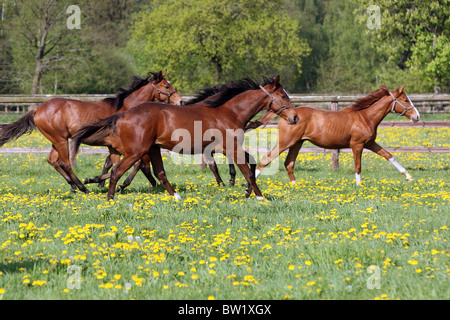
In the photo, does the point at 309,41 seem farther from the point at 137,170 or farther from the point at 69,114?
the point at 137,170

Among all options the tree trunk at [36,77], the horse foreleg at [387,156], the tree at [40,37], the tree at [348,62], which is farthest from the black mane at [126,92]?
the tree at [348,62]

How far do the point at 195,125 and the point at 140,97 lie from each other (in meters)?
2.19

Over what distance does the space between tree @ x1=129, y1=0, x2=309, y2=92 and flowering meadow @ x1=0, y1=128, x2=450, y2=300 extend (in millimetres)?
29136

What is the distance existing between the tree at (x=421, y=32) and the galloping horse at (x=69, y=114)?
2572cm

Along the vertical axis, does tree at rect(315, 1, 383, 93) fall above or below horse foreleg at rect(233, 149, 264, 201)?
above

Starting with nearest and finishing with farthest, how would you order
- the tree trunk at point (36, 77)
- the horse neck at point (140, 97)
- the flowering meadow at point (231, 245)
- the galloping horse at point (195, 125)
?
the flowering meadow at point (231, 245), the galloping horse at point (195, 125), the horse neck at point (140, 97), the tree trunk at point (36, 77)

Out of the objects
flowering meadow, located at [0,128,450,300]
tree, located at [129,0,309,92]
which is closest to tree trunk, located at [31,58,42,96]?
tree, located at [129,0,309,92]

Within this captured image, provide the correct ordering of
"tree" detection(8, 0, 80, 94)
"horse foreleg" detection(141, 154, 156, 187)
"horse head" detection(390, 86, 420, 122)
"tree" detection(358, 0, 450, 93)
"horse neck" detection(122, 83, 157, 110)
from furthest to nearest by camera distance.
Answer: "tree" detection(8, 0, 80, 94), "tree" detection(358, 0, 450, 93), "horse head" detection(390, 86, 420, 122), "horse neck" detection(122, 83, 157, 110), "horse foreleg" detection(141, 154, 156, 187)

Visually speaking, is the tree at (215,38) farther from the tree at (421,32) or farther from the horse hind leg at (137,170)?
the horse hind leg at (137,170)

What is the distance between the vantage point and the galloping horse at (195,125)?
25.3 ft

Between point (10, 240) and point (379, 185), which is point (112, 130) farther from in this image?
point (379, 185)

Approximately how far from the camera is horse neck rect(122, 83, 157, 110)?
950 centimetres

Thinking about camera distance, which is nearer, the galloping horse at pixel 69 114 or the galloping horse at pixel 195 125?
the galloping horse at pixel 195 125

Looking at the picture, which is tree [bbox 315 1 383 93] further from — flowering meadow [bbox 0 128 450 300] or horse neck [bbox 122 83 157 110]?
flowering meadow [bbox 0 128 450 300]
